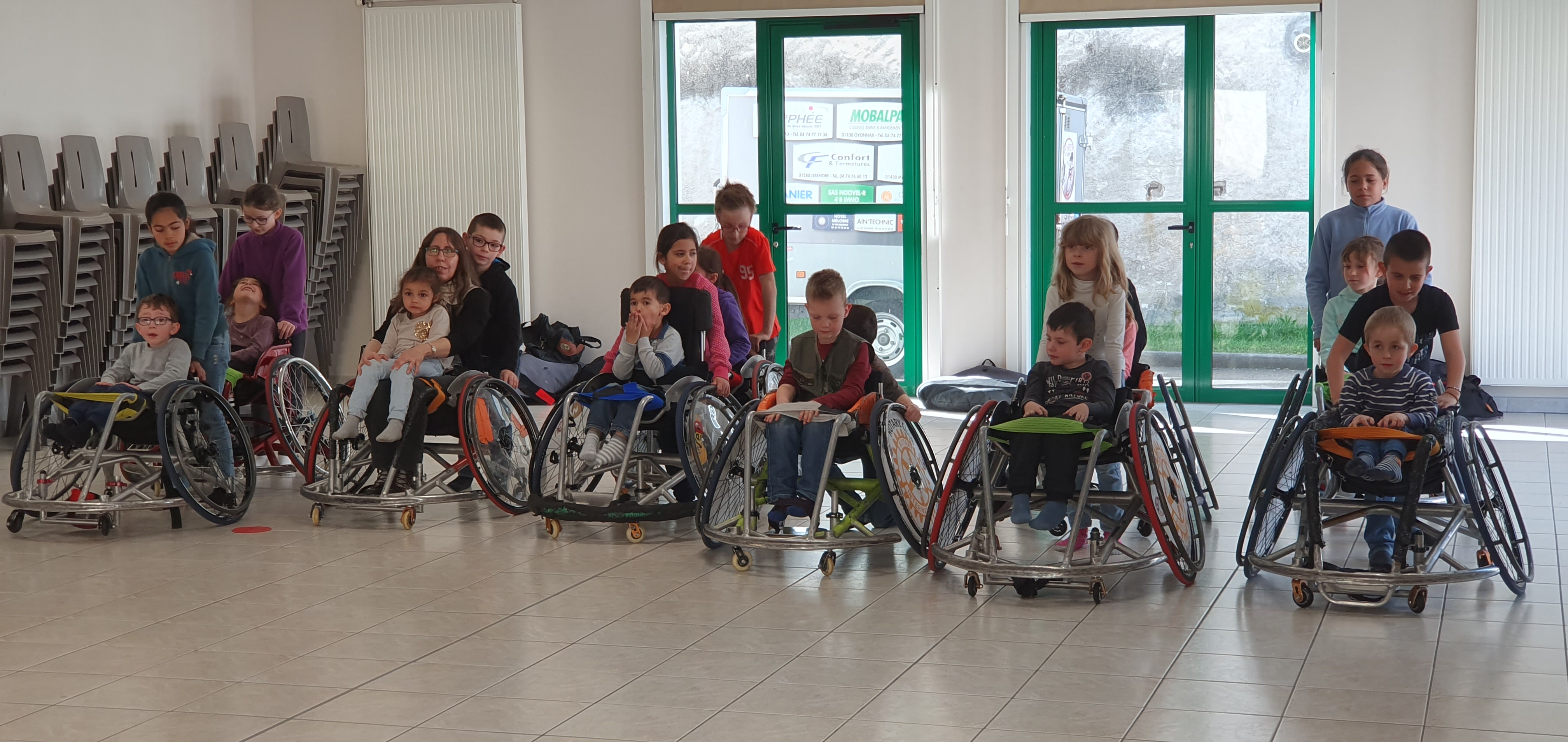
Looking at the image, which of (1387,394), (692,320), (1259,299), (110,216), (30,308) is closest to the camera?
(1387,394)

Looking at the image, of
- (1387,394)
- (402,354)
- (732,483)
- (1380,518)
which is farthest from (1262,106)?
(402,354)

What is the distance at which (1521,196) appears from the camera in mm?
8023

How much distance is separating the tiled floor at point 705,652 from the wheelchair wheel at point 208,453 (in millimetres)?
269

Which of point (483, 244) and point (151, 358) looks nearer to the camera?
point (151, 358)

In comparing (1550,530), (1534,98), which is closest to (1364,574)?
(1550,530)

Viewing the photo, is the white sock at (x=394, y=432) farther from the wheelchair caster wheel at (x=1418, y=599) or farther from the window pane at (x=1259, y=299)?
the window pane at (x=1259, y=299)

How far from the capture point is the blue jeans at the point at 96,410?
16.8ft

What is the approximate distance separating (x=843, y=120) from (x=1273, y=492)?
5642 mm

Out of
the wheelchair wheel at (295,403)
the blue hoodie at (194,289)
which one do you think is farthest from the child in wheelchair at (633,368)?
the blue hoodie at (194,289)

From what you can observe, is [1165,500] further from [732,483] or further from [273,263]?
[273,263]

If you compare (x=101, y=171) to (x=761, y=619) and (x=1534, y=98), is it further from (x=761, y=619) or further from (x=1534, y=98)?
(x=1534, y=98)

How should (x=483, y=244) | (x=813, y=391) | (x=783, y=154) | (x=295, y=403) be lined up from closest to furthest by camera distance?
(x=813, y=391) → (x=483, y=244) → (x=295, y=403) → (x=783, y=154)

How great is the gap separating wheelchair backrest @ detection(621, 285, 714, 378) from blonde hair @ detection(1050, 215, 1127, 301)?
1.29m

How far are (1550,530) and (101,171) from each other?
7102 millimetres
